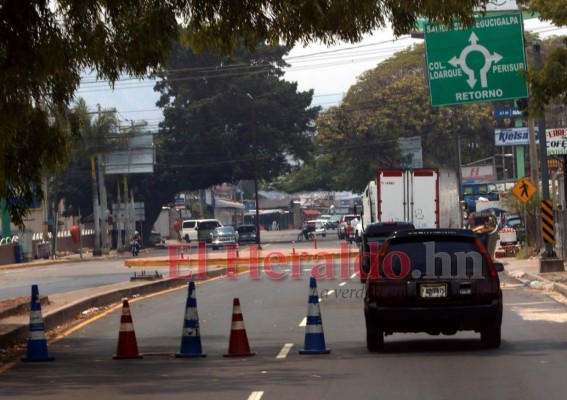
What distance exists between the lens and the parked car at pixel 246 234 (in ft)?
291

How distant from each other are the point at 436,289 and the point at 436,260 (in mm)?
391

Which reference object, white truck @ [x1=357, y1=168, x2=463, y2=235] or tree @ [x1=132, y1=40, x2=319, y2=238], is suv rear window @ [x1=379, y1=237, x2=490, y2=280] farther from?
tree @ [x1=132, y1=40, x2=319, y2=238]

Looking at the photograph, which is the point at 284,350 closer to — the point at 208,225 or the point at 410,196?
the point at 410,196

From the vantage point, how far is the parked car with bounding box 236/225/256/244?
291 feet

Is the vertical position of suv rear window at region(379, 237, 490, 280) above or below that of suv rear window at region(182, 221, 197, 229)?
below

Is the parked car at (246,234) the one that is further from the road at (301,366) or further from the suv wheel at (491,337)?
the suv wheel at (491,337)

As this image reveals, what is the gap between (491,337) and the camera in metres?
16.2

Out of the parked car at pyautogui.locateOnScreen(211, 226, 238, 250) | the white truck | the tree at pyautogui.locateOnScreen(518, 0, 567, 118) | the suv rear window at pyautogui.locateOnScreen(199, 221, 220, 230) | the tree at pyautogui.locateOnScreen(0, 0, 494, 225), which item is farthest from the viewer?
the suv rear window at pyautogui.locateOnScreen(199, 221, 220, 230)

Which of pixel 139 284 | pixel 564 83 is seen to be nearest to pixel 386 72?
pixel 139 284

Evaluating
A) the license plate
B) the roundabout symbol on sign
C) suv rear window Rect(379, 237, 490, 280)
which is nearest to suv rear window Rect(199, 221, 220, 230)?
the roundabout symbol on sign

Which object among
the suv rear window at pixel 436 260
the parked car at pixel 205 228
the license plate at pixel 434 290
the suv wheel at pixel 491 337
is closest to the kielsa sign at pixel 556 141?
the suv wheel at pixel 491 337

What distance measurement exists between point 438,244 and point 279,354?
106 inches

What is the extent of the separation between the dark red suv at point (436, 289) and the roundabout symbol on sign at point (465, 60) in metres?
12.0

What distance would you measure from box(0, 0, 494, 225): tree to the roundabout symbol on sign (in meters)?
11.0
